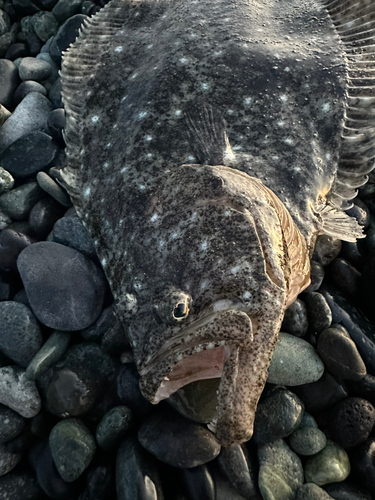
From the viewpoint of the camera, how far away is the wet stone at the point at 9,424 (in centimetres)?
276

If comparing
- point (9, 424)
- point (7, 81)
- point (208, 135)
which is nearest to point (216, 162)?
point (208, 135)

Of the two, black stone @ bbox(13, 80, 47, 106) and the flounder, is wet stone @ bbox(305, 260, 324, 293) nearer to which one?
the flounder

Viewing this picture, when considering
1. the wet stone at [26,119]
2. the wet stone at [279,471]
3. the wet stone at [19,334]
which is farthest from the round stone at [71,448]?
the wet stone at [26,119]

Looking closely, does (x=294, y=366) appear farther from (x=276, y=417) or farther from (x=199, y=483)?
(x=199, y=483)

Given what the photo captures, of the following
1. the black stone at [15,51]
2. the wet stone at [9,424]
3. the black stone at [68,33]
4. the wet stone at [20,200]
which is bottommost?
the wet stone at [9,424]

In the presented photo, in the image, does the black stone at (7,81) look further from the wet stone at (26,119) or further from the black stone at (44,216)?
the black stone at (44,216)

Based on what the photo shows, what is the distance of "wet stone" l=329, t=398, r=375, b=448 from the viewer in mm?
2709

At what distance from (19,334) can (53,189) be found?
1356mm

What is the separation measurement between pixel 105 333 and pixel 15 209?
152 centimetres

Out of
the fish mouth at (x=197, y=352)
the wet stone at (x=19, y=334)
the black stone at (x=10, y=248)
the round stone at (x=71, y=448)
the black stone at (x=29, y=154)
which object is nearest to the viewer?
the fish mouth at (x=197, y=352)

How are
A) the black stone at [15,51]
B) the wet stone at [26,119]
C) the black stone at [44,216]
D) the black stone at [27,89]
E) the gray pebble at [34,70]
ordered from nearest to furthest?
the black stone at [44,216] → the wet stone at [26,119] → the black stone at [27,89] → the gray pebble at [34,70] → the black stone at [15,51]

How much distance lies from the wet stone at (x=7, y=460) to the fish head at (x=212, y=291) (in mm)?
1280

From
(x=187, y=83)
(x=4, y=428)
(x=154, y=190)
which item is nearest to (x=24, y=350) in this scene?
(x=4, y=428)

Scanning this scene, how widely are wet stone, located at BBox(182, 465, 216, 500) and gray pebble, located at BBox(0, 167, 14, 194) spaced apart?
9.49 feet
